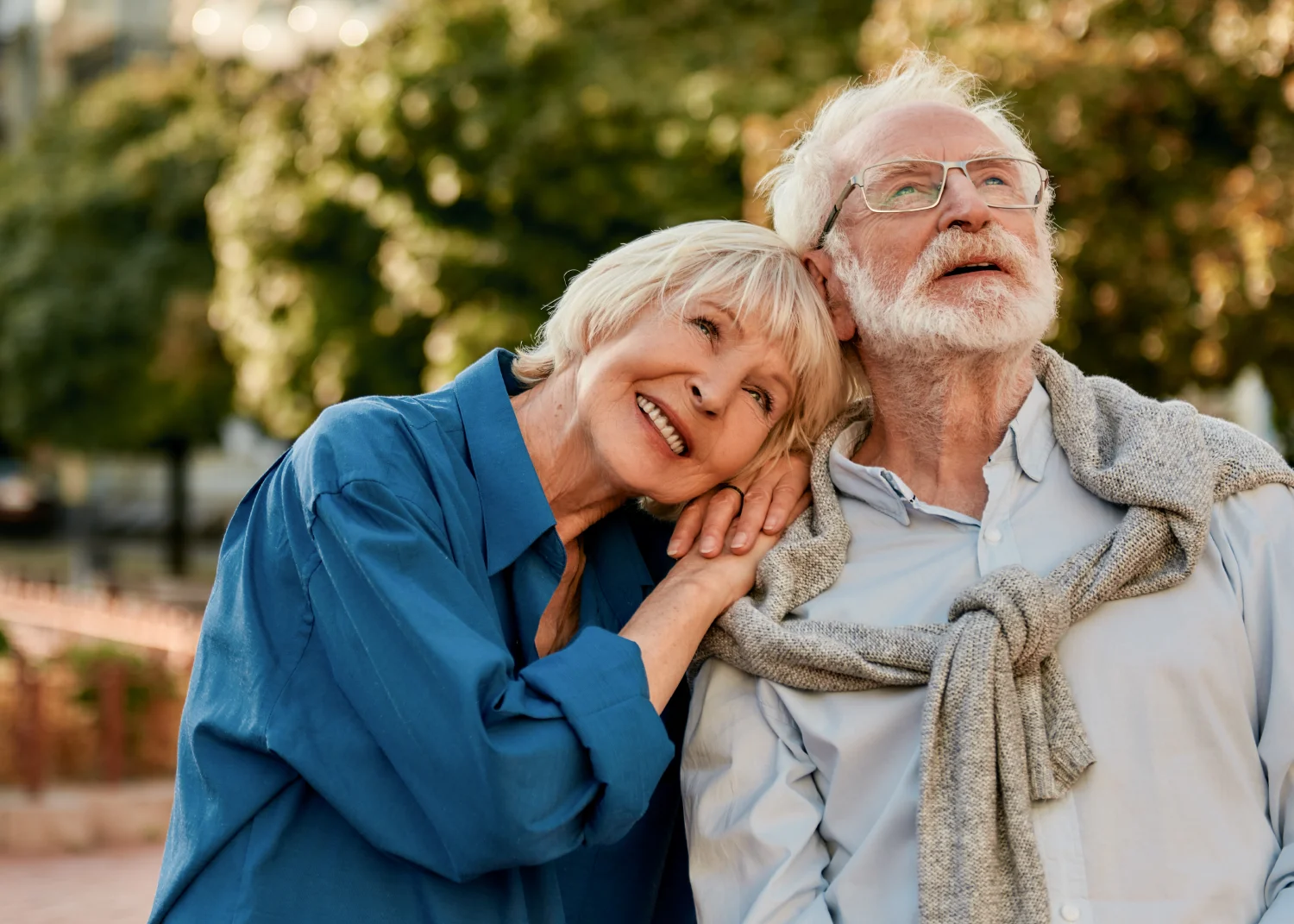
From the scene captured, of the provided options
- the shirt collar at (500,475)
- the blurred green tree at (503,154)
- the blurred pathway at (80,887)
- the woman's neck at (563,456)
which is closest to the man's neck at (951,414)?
the woman's neck at (563,456)

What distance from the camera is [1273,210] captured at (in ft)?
26.1

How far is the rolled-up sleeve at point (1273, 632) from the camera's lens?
2.18 m

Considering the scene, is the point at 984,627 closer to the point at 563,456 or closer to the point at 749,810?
the point at 749,810

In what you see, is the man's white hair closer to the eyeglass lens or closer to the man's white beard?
the eyeglass lens

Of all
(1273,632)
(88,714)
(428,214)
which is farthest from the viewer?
(428,214)

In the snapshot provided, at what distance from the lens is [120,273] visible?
19.9 m

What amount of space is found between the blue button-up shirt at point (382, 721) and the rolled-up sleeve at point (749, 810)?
10.5 inches

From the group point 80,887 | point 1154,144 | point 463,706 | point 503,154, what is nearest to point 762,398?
point 463,706

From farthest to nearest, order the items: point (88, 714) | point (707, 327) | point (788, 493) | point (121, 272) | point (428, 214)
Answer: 1. point (121, 272)
2. point (428, 214)
3. point (88, 714)
4. point (788, 493)
5. point (707, 327)

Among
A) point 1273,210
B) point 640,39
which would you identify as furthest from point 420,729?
point 640,39

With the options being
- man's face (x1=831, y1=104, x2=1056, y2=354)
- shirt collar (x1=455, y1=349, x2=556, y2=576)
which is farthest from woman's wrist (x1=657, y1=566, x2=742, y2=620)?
man's face (x1=831, y1=104, x2=1056, y2=354)

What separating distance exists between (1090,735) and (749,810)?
0.58m

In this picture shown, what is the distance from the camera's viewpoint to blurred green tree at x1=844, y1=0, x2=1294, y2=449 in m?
8.37

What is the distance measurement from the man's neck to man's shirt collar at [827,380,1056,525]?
0.12 feet
